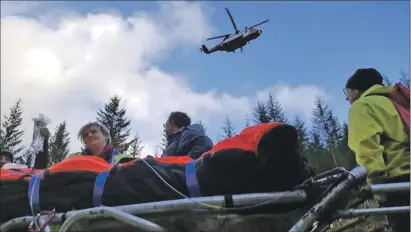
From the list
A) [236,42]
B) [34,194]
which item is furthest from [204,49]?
[34,194]

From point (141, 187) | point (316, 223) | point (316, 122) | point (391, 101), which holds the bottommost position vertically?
point (316, 223)

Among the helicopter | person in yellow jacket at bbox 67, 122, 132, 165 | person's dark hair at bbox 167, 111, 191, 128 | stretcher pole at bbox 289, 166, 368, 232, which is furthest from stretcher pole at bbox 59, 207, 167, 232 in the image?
the helicopter

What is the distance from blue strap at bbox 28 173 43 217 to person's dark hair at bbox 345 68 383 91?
220cm

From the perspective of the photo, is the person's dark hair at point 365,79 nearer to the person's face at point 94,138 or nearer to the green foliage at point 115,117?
the person's face at point 94,138

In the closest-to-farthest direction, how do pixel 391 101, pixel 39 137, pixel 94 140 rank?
pixel 391 101
pixel 94 140
pixel 39 137

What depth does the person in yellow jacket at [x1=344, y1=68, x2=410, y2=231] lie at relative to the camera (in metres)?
2.27

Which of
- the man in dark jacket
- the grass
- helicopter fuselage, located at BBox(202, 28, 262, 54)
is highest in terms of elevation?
helicopter fuselage, located at BBox(202, 28, 262, 54)

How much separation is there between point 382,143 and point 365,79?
0.65 m

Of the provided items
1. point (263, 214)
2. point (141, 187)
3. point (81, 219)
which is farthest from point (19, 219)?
point (263, 214)

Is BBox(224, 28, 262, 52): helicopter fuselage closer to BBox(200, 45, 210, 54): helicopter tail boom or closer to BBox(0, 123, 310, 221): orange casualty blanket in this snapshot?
BBox(200, 45, 210, 54): helicopter tail boom

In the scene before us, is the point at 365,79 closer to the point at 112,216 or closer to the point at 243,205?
the point at 243,205

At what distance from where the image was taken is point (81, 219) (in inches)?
77.8

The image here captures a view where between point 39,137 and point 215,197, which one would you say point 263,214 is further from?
point 39,137

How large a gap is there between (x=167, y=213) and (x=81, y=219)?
0.43 metres
